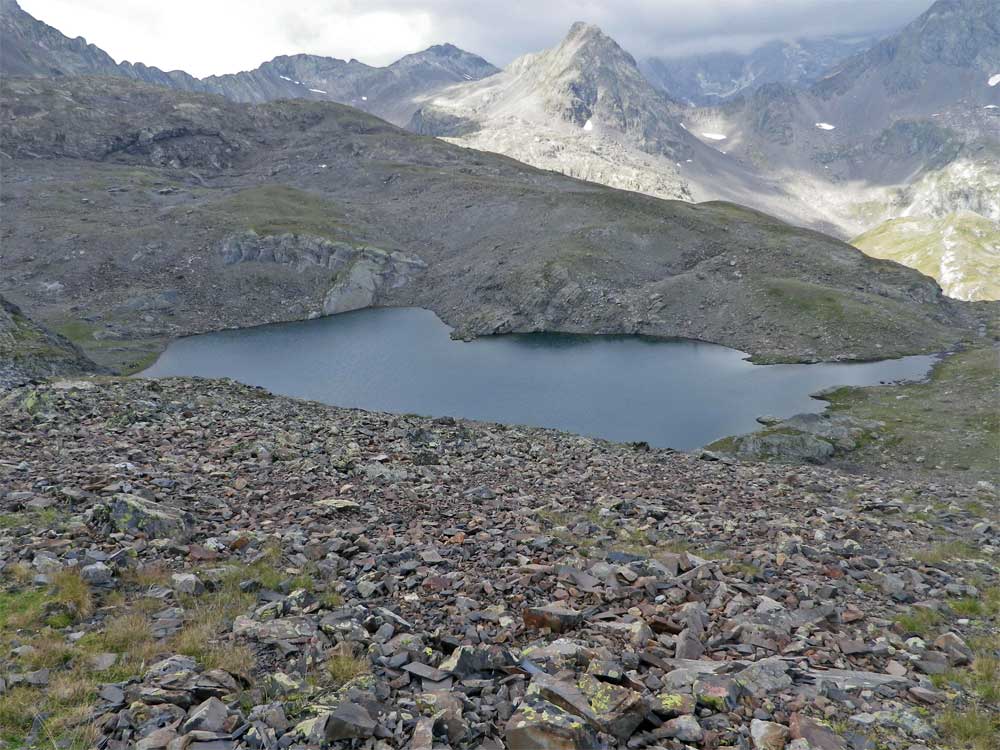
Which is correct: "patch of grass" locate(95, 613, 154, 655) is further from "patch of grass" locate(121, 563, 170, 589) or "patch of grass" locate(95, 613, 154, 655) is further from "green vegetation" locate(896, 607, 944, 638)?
"green vegetation" locate(896, 607, 944, 638)

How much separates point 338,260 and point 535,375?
60.8 meters

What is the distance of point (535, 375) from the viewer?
77.5 metres

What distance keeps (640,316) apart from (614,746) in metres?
93.4

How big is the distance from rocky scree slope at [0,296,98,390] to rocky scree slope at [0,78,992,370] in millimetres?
32007

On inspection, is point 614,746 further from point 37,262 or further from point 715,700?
point 37,262

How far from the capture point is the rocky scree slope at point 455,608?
342 inches

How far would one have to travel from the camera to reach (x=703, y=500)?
24.6 meters

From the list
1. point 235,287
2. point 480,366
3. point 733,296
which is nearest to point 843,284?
point 733,296

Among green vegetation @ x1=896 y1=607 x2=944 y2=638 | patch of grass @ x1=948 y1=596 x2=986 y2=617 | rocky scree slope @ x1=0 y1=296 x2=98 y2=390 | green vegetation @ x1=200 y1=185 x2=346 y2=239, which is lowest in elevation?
rocky scree slope @ x1=0 y1=296 x2=98 y2=390

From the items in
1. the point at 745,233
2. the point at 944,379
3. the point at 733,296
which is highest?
the point at 745,233

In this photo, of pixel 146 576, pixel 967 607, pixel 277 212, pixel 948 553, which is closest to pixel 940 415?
pixel 948 553

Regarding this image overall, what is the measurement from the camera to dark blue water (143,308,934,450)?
62.4 m

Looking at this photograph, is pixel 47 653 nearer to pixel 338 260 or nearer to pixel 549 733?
pixel 549 733

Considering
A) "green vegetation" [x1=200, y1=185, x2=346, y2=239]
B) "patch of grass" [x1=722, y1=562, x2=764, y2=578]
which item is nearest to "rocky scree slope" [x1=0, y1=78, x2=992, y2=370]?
"green vegetation" [x1=200, y1=185, x2=346, y2=239]
